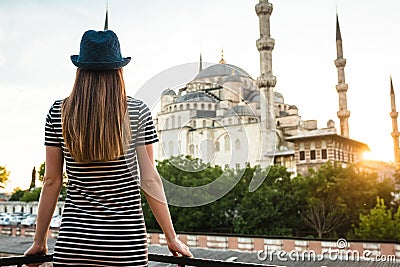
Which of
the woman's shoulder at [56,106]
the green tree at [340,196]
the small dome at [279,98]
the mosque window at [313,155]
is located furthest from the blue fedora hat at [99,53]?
the small dome at [279,98]

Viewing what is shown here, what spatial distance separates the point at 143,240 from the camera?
41.1 inches

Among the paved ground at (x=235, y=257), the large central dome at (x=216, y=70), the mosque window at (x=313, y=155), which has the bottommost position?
the paved ground at (x=235, y=257)

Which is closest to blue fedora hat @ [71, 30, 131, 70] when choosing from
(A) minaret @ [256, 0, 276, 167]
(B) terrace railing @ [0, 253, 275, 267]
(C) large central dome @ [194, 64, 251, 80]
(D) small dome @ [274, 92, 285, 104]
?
(C) large central dome @ [194, 64, 251, 80]

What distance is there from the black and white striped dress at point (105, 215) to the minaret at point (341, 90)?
86.8ft

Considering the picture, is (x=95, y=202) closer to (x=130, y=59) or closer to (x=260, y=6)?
(x=130, y=59)

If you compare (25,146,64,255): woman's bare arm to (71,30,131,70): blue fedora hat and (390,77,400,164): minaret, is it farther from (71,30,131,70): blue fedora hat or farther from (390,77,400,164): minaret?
(390,77,400,164): minaret

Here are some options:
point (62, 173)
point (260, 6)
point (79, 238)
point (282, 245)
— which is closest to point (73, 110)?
point (62, 173)

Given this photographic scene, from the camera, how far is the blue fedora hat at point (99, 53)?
1066 mm

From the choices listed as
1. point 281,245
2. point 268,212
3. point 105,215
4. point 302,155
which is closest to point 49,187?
point 105,215

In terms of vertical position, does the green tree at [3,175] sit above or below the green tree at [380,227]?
above

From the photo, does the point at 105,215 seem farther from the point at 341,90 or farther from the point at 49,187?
the point at 341,90

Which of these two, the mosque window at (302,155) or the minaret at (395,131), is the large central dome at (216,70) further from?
the minaret at (395,131)

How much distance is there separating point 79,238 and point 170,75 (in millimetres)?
619

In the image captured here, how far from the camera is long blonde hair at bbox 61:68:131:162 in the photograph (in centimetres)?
101
